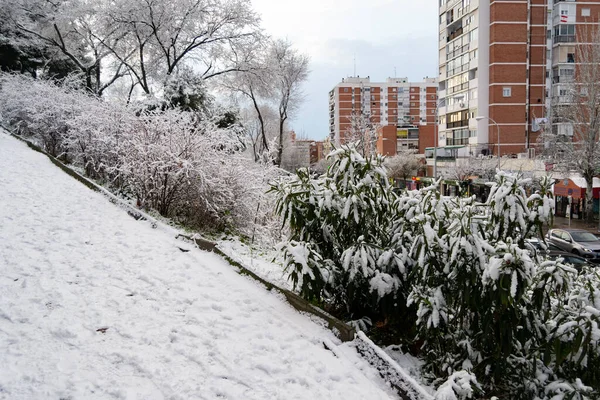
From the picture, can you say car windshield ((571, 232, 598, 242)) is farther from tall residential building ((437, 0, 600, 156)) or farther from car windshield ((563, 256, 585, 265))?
tall residential building ((437, 0, 600, 156))

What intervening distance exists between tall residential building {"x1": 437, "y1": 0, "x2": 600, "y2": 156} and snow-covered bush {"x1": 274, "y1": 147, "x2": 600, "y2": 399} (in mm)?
40894

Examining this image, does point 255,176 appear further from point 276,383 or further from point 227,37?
point 227,37

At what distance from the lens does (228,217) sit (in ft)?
38.1

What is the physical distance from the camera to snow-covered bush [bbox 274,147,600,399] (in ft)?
13.3

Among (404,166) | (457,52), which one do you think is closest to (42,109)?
(457,52)

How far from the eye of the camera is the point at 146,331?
459 centimetres

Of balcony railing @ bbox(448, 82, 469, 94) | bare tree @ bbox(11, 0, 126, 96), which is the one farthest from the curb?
balcony railing @ bbox(448, 82, 469, 94)

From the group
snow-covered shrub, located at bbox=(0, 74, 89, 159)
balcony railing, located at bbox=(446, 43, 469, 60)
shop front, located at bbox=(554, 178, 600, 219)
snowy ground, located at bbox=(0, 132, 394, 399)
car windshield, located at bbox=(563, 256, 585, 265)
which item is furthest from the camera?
balcony railing, located at bbox=(446, 43, 469, 60)

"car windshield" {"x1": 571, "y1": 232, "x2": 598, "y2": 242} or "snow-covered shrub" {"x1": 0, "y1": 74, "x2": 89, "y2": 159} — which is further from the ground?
"snow-covered shrub" {"x1": 0, "y1": 74, "x2": 89, "y2": 159}

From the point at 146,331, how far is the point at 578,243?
19511 mm

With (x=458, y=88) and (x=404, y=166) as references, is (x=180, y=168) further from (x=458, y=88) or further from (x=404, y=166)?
(x=404, y=166)

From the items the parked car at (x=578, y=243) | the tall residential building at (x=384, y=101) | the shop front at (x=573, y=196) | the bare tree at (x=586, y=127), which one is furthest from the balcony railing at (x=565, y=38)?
the tall residential building at (x=384, y=101)

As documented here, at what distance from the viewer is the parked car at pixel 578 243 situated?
17.4m

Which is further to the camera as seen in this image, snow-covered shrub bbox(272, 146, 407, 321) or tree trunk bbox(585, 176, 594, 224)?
tree trunk bbox(585, 176, 594, 224)
